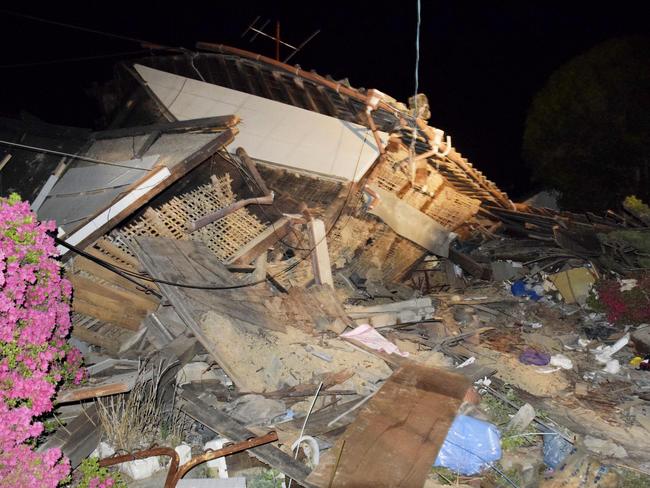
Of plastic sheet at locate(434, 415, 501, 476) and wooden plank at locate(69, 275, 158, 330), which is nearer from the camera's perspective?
plastic sheet at locate(434, 415, 501, 476)

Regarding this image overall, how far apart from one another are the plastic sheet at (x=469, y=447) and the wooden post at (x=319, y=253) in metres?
4.19

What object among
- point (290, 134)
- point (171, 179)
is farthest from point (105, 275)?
point (290, 134)

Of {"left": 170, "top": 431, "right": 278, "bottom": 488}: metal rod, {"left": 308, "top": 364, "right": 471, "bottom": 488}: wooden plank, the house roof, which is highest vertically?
the house roof

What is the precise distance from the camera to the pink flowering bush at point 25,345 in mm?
4371

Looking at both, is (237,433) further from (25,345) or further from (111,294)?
(111,294)

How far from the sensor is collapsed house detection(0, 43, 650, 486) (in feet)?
20.0

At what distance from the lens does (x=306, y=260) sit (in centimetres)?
968

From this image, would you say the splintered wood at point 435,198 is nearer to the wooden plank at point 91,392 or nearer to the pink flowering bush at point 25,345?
the wooden plank at point 91,392

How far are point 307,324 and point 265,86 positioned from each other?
18.4 ft

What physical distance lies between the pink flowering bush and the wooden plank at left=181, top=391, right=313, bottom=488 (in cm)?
145

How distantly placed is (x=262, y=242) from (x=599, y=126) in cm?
1485

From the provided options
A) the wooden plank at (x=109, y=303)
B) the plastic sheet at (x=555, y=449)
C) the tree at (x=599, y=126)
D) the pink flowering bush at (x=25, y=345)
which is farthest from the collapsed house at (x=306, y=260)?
the tree at (x=599, y=126)

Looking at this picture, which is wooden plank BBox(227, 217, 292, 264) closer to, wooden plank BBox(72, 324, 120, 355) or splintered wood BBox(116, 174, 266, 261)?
splintered wood BBox(116, 174, 266, 261)

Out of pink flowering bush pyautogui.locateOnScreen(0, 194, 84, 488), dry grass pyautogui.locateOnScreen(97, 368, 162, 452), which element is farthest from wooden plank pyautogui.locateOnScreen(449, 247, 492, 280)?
pink flowering bush pyautogui.locateOnScreen(0, 194, 84, 488)
